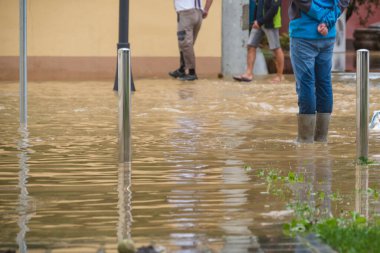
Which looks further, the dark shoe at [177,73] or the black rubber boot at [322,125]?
the dark shoe at [177,73]

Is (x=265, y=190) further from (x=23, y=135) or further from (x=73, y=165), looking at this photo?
(x=23, y=135)

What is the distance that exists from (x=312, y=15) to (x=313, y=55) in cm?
40

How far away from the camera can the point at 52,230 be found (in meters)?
6.84

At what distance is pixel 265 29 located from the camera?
65.2 feet

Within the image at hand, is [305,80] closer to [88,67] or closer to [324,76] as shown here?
[324,76]

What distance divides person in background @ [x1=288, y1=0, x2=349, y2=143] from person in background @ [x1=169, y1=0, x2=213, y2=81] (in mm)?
8694

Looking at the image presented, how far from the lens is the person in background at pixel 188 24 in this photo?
2009 centimetres

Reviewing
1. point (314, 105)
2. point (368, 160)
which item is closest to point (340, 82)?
point (314, 105)

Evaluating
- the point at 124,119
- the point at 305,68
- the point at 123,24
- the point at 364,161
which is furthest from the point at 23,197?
the point at 123,24

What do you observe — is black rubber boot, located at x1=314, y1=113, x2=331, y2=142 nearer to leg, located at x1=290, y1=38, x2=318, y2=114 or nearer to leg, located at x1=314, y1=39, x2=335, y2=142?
leg, located at x1=314, y1=39, x2=335, y2=142

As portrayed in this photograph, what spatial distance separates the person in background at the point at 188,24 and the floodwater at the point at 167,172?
11.5 feet

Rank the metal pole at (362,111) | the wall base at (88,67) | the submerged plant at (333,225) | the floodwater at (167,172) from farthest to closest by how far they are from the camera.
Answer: the wall base at (88,67), the metal pole at (362,111), the floodwater at (167,172), the submerged plant at (333,225)

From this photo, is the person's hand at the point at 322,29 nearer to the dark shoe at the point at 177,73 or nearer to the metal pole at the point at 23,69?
the metal pole at the point at 23,69

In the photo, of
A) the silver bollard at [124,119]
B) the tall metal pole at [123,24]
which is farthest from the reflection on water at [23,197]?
the tall metal pole at [123,24]
